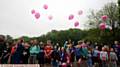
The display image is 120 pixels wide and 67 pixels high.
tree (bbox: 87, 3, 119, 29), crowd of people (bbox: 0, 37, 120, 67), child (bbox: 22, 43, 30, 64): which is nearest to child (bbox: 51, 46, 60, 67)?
crowd of people (bbox: 0, 37, 120, 67)

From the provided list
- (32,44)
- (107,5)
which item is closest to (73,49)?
(32,44)

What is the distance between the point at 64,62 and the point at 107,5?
1960 inches

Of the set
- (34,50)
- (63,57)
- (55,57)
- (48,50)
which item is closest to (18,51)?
(34,50)

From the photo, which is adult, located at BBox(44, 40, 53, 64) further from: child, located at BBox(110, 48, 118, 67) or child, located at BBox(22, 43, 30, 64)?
child, located at BBox(110, 48, 118, 67)

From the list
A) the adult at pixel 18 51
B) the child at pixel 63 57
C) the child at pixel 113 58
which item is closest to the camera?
the adult at pixel 18 51

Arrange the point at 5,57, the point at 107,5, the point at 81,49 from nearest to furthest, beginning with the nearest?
1. the point at 5,57
2. the point at 81,49
3. the point at 107,5

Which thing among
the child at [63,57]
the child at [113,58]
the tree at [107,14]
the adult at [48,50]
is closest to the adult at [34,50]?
the adult at [48,50]

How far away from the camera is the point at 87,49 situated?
86.5 feet

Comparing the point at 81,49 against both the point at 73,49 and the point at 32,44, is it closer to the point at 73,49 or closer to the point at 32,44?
the point at 73,49

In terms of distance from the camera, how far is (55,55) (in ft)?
83.8

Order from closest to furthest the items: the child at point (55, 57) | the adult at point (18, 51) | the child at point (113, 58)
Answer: the adult at point (18, 51)
the child at point (55, 57)
the child at point (113, 58)

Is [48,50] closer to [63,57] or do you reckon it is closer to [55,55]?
[55,55]

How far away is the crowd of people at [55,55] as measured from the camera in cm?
2344

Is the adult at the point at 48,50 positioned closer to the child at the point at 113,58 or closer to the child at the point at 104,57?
the child at the point at 104,57
